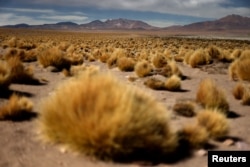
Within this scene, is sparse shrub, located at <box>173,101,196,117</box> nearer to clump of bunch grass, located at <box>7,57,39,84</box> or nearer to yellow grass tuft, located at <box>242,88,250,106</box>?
yellow grass tuft, located at <box>242,88,250,106</box>

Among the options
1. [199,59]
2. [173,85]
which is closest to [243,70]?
[173,85]

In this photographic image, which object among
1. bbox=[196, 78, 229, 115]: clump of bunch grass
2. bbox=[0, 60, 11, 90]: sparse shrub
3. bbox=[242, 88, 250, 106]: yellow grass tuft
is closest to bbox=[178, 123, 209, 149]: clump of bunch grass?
bbox=[196, 78, 229, 115]: clump of bunch grass

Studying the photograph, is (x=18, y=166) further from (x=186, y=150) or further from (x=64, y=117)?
(x=186, y=150)

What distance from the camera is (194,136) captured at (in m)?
5.91

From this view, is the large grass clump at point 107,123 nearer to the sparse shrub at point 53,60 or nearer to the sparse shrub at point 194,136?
the sparse shrub at point 194,136

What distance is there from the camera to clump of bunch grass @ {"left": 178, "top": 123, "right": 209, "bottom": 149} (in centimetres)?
580

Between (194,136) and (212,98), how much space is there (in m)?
2.90

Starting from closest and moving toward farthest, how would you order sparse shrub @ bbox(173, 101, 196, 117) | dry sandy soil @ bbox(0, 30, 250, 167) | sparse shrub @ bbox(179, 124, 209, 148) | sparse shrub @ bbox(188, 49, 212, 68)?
dry sandy soil @ bbox(0, 30, 250, 167) → sparse shrub @ bbox(179, 124, 209, 148) → sparse shrub @ bbox(173, 101, 196, 117) → sparse shrub @ bbox(188, 49, 212, 68)

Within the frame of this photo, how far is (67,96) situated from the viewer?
5449 millimetres

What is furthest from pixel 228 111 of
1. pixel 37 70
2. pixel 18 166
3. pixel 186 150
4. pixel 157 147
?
pixel 37 70

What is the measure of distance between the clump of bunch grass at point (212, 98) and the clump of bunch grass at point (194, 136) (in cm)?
231

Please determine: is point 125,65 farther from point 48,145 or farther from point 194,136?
point 48,145

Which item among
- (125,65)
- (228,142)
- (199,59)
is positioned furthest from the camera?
(199,59)

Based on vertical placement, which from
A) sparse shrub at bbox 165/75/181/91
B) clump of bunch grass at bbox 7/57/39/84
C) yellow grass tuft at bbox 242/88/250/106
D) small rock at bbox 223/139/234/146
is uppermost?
clump of bunch grass at bbox 7/57/39/84
